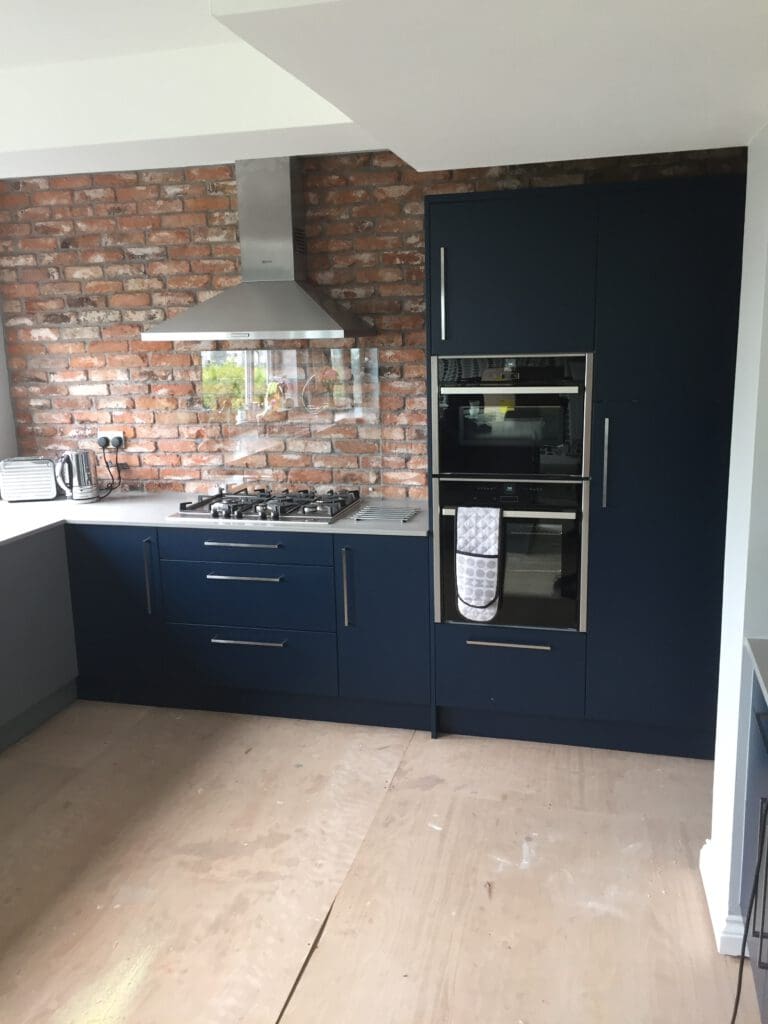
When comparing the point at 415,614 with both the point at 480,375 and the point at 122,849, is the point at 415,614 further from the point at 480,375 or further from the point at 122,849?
the point at 122,849

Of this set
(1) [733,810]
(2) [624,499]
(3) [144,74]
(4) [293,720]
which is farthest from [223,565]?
(1) [733,810]

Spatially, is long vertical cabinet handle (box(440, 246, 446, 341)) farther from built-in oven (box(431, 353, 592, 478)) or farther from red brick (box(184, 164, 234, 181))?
red brick (box(184, 164, 234, 181))

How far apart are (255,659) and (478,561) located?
1.08 m

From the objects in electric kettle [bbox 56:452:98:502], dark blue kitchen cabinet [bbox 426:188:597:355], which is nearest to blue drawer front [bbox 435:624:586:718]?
dark blue kitchen cabinet [bbox 426:188:597:355]

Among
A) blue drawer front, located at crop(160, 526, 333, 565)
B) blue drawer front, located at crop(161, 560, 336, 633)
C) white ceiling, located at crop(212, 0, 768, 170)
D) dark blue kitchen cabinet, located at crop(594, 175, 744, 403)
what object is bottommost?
blue drawer front, located at crop(161, 560, 336, 633)

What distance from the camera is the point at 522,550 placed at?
312 centimetres

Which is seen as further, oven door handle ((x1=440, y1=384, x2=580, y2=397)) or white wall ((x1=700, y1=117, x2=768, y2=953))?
oven door handle ((x1=440, y1=384, x2=580, y2=397))

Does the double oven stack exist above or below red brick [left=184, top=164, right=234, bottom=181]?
below

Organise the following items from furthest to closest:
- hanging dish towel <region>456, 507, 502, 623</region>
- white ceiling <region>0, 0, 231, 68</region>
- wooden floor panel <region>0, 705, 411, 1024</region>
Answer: hanging dish towel <region>456, 507, 502, 623</region> < white ceiling <region>0, 0, 231, 68</region> < wooden floor panel <region>0, 705, 411, 1024</region>

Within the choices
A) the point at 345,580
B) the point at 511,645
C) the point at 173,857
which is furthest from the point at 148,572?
the point at 511,645

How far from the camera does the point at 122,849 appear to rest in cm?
266

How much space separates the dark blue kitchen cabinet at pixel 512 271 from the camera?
2869mm

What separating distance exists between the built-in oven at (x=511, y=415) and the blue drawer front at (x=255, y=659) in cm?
96

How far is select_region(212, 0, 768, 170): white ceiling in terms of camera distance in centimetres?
136
